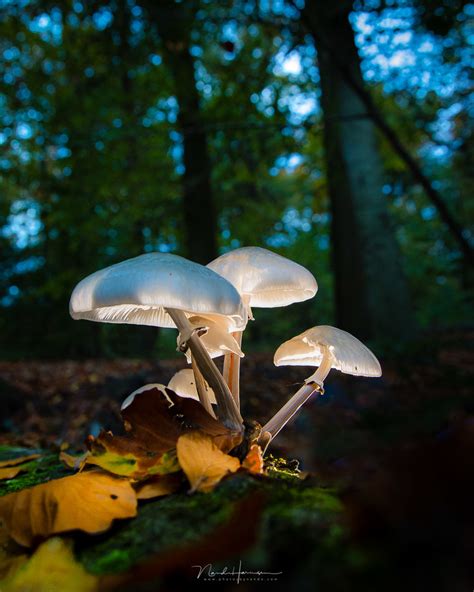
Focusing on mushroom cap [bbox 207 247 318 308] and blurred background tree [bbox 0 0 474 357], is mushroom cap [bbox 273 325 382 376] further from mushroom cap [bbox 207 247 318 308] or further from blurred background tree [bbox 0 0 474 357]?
blurred background tree [bbox 0 0 474 357]

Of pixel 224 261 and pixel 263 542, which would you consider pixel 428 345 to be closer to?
pixel 224 261

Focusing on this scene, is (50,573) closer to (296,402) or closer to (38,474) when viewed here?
(296,402)

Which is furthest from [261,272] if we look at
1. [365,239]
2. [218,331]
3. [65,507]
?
[365,239]

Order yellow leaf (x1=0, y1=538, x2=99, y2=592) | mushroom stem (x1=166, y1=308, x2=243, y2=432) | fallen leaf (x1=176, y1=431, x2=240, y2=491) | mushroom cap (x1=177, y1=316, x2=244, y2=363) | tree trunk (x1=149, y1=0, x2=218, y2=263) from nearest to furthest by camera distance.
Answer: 1. yellow leaf (x1=0, y1=538, x2=99, y2=592)
2. fallen leaf (x1=176, y1=431, x2=240, y2=491)
3. mushroom stem (x1=166, y1=308, x2=243, y2=432)
4. mushroom cap (x1=177, y1=316, x2=244, y2=363)
5. tree trunk (x1=149, y1=0, x2=218, y2=263)

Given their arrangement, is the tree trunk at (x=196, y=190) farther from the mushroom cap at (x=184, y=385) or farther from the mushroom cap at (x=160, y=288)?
the mushroom cap at (x=160, y=288)

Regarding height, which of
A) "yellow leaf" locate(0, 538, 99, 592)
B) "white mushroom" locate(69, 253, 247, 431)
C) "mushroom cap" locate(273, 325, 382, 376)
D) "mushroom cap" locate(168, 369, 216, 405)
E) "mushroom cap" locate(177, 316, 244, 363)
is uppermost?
"white mushroom" locate(69, 253, 247, 431)

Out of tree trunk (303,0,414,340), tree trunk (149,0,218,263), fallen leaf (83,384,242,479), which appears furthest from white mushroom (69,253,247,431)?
tree trunk (149,0,218,263)
